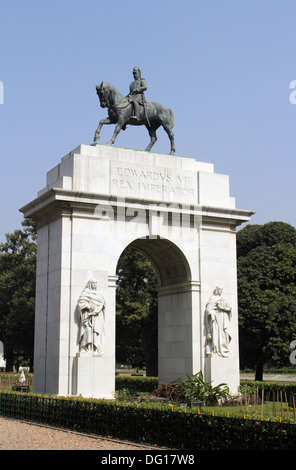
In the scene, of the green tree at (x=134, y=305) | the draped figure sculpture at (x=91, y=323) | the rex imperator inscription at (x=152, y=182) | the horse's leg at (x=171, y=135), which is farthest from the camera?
the green tree at (x=134, y=305)

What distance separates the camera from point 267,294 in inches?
1592

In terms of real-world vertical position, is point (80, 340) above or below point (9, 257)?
below

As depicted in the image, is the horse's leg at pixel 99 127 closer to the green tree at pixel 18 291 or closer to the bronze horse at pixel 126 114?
the bronze horse at pixel 126 114

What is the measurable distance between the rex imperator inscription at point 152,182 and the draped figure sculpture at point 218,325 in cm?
401

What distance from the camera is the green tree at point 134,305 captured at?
150ft

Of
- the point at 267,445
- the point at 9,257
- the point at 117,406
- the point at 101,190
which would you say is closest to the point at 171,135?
the point at 101,190

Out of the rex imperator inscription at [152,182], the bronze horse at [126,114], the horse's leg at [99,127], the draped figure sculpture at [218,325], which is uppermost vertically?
the bronze horse at [126,114]

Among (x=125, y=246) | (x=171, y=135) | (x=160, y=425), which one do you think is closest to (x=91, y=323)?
(x=125, y=246)

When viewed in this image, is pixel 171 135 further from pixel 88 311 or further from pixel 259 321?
pixel 259 321

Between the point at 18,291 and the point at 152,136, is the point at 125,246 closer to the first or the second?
the point at 152,136

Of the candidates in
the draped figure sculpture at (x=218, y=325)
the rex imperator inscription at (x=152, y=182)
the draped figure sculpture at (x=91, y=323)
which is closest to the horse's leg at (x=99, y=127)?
the rex imperator inscription at (x=152, y=182)

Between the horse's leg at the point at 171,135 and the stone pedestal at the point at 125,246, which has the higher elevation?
the horse's leg at the point at 171,135
